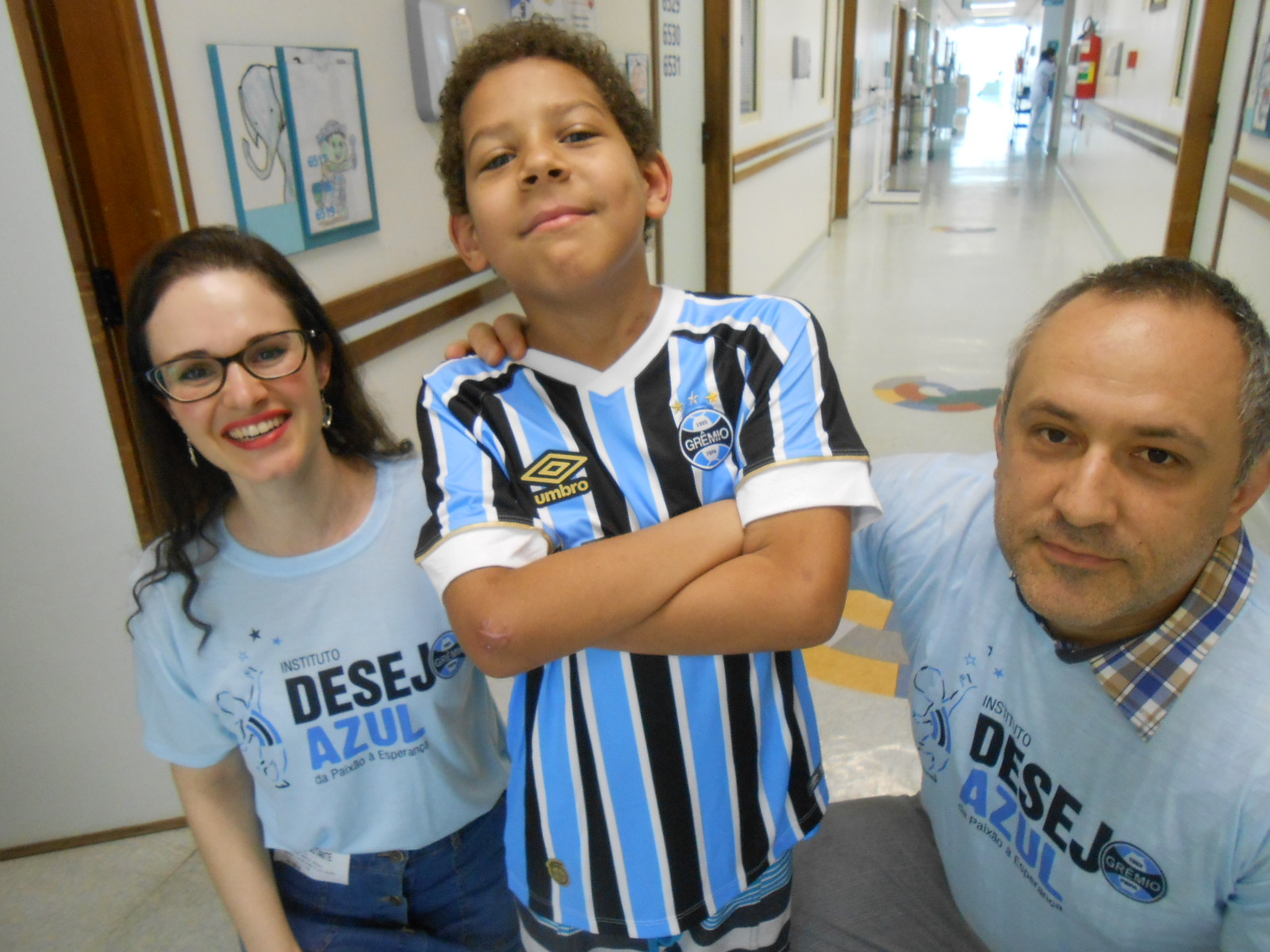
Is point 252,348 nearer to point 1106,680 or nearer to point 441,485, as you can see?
point 441,485

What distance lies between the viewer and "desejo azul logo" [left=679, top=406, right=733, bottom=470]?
1.02 m

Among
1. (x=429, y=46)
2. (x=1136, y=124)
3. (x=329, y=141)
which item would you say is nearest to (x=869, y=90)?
(x=1136, y=124)

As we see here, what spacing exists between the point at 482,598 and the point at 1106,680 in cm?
68

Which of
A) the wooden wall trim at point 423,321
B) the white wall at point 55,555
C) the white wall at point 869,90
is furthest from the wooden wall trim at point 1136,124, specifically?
the white wall at point 55,555

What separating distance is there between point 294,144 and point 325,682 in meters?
1.13

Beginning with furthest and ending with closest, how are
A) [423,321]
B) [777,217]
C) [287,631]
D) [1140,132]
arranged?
[1140,132] → [777,217] → [423,321] → [287,631]

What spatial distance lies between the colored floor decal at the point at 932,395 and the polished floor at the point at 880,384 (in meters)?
0.01

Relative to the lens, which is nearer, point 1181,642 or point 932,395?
point 1181,642

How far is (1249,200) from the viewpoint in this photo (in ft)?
12.3

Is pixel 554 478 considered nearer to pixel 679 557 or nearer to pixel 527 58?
pixel 679 557

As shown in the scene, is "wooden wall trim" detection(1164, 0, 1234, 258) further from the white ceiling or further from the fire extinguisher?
the white ceiling

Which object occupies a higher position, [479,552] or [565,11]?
[565,11]

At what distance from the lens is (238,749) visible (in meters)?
1.23

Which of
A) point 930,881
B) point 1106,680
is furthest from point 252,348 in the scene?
point 930,881
